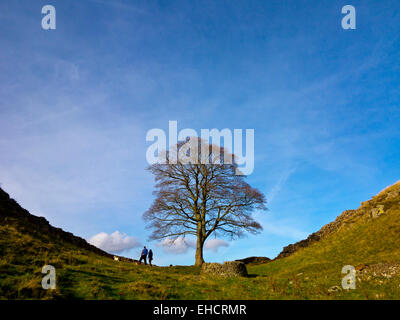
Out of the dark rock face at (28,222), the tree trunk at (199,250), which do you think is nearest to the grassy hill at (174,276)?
the dark rock face at (28,222)

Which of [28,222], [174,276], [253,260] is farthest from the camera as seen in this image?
[253,260]

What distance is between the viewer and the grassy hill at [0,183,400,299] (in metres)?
11.1

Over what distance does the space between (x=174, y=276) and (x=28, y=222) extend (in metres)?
12.9

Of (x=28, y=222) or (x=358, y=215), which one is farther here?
(x=358, y=215)

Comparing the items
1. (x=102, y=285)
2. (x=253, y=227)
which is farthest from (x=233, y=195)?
(x=102, y=285)

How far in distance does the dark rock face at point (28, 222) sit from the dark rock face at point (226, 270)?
11367 millimetres

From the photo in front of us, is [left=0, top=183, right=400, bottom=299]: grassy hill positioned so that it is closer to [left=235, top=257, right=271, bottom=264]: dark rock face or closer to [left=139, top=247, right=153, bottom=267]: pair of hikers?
[left=139, top=247, right=153, bottom=267]: pair of hikers

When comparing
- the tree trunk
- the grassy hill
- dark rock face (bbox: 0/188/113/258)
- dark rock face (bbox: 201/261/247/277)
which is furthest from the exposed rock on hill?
dark rock face (bbox: 0/188/113/258)

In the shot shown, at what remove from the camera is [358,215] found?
34.5 meters

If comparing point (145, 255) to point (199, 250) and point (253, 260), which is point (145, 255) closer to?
point (199, 250)

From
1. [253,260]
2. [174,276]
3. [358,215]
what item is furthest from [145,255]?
[358,215]

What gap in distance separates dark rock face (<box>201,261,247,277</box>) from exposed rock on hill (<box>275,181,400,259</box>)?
16.9 metres

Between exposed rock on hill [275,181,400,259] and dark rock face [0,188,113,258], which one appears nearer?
dark rock face [0,188,113,258]

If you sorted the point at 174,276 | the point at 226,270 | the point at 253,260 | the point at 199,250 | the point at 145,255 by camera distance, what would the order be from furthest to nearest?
the point at 253,260
the point at 199,250
the point at 145,255
the point at 226,270
the point at 174,276
